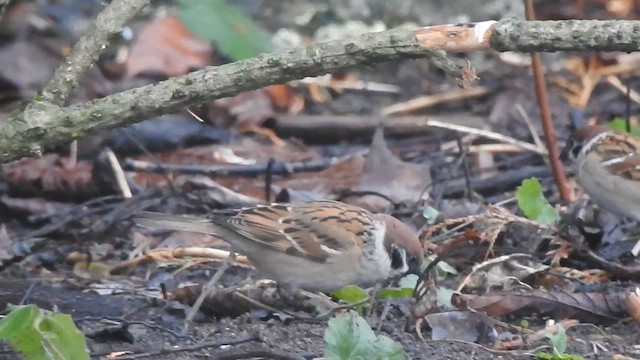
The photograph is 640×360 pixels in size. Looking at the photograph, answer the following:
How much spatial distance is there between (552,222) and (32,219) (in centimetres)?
224

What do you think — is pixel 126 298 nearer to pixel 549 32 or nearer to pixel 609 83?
pixel 549 32

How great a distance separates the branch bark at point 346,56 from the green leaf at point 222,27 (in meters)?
1.92

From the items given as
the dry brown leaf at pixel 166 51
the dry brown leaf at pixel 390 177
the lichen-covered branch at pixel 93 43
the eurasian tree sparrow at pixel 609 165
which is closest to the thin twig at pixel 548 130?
the eurasian tree sparrow at pixel 609 165

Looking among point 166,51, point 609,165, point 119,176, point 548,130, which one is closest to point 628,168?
point 609,165

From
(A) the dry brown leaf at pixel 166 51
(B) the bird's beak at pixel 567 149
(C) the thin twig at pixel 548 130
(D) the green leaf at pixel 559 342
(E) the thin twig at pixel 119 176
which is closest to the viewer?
(D) the green leaf at pixel 559 342

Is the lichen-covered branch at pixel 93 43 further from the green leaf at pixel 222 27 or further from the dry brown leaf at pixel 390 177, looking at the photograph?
the dry brown leaf at pixel 390 177

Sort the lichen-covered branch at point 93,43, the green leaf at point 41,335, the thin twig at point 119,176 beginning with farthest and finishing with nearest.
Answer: the thin twig at point 119,176 → the lichen-covered branch at point 93,43 → the green leaf at point 41,335

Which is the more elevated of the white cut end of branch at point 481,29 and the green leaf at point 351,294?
the white cut end of branch at point 481,29

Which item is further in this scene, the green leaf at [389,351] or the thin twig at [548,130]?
the thin twig at [548,130]

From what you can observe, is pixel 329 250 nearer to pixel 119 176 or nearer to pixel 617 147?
pixel 119 176

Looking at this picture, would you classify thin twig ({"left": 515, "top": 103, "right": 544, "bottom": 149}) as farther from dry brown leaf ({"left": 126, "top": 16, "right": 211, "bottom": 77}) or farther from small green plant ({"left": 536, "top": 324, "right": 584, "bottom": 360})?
small green plant ({"left": 536, "top": 324, "right": 584, "bottom": 360})

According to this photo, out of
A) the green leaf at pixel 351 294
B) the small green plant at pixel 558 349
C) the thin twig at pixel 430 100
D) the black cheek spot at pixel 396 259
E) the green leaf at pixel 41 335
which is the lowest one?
the thin twig at pixel 430 100

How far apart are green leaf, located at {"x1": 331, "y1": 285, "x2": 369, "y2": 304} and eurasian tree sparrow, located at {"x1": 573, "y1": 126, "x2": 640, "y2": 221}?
48.9 inches

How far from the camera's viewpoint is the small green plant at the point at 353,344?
2.88m
